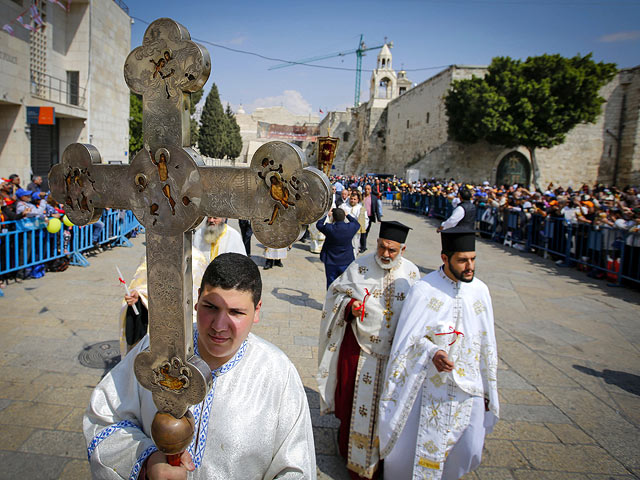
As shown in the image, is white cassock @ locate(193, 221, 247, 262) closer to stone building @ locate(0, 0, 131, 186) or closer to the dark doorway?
stone building @ locate(0, 0, 131, 186)

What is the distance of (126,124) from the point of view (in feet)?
76.6

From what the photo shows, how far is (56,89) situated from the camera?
17.1m

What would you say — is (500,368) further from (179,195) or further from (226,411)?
(179,195)

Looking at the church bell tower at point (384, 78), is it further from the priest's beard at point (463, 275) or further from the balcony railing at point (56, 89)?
the priest's beard at point (463, 275)

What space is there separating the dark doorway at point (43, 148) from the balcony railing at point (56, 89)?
4.63 feet

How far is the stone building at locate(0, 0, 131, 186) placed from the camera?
15.1m

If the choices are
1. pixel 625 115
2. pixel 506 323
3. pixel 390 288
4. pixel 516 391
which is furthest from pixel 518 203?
pixel 625 115

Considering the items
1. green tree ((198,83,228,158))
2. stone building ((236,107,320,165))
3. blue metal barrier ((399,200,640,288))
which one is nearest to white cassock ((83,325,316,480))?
blue metal barrier ((399,200,640,288))

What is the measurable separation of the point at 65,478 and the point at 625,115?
130 ft

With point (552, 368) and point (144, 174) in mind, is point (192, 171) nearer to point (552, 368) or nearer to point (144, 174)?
point (144, 174)

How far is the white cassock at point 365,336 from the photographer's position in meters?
3.35

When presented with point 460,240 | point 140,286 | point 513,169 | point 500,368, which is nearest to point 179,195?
point 460,240

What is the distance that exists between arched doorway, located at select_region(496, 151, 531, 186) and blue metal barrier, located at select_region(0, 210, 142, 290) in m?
30.4

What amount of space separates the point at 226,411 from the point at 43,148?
21281 mm
